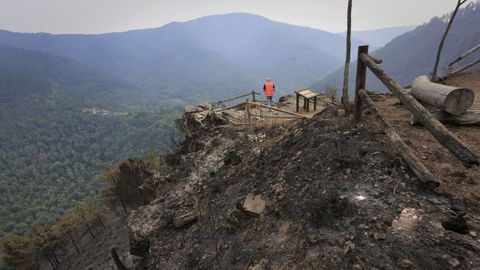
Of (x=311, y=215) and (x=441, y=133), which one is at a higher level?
(x=441, y=133)

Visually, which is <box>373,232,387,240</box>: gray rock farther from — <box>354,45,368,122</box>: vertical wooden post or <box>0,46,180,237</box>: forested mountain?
<box>0,46,180,237</box>: forested mountain

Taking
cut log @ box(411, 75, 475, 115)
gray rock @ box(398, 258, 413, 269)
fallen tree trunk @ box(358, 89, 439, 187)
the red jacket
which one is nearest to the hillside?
gray rock @ box(398, 258, 413, 269)

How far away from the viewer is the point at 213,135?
12492 mm

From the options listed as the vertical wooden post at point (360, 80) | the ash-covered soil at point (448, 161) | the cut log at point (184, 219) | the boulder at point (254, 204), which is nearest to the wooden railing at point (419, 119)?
the vertical wooden post at point (360, 80)

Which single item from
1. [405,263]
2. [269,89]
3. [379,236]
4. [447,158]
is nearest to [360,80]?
[447,158]

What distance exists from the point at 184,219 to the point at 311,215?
4.01 meters

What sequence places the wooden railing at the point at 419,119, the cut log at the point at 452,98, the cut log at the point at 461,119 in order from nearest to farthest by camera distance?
the wooden railing at the point at 419,119 < the cut log at the point at 452,98 < the cut log at the point at 461,119

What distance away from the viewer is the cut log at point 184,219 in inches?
281

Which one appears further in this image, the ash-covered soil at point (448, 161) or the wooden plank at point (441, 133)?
the ash-covered soil at point (448, 161)

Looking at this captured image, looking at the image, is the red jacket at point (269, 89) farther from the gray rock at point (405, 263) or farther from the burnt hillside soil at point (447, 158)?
the gray rock at point (405, 263)

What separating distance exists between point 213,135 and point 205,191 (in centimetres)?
466

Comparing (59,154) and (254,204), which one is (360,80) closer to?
(254,204)

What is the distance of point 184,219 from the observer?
7.18m

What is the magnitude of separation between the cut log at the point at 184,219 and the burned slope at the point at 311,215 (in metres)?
0.03
